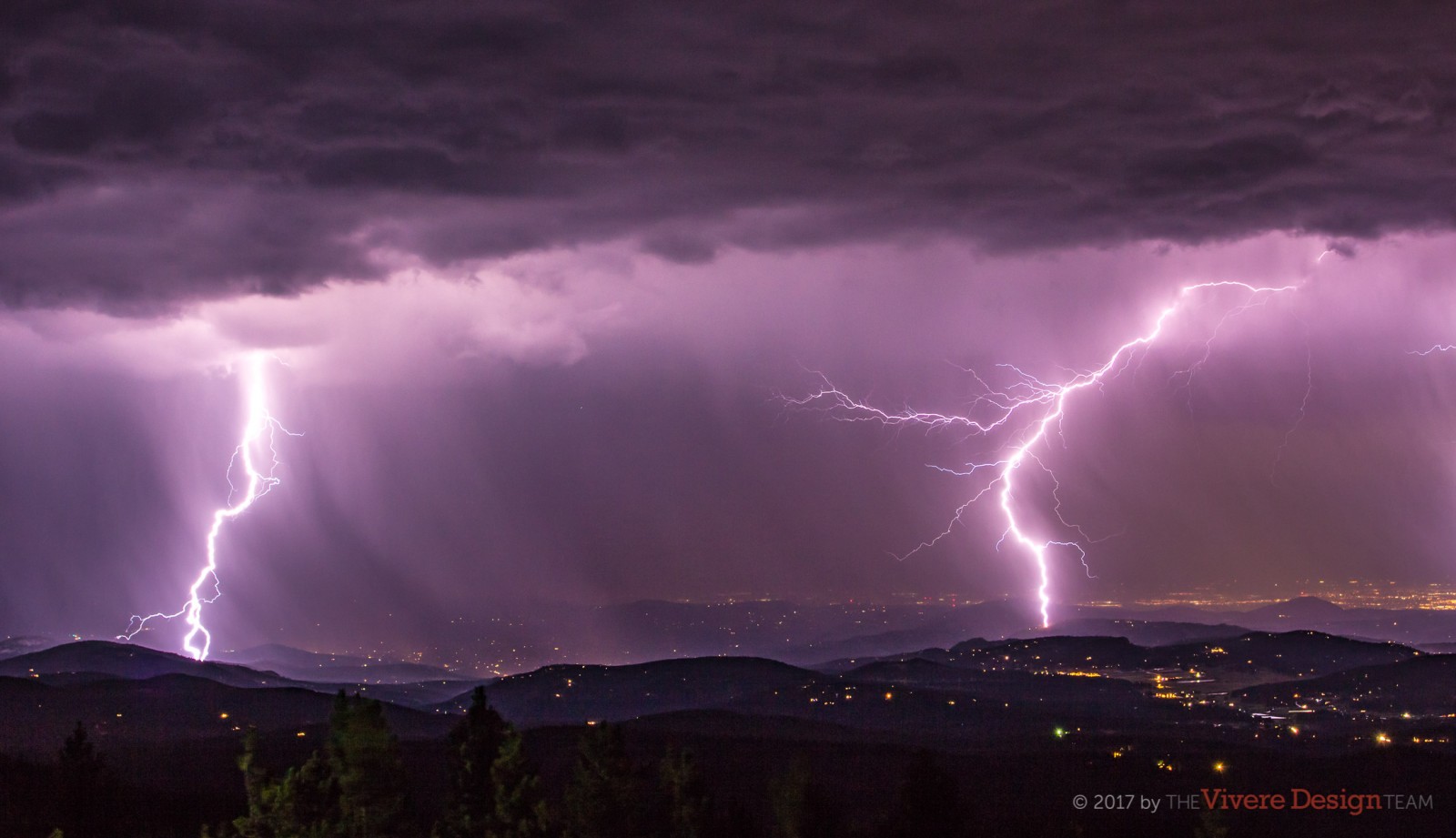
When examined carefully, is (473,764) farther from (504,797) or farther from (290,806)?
(290,806)

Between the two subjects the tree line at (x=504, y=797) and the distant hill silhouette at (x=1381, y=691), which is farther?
the distant hill silhouette at (x=1381, y=691)

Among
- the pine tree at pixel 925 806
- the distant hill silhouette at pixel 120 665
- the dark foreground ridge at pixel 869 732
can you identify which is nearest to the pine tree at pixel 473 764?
the dark foreground ridge at pixel 869 732

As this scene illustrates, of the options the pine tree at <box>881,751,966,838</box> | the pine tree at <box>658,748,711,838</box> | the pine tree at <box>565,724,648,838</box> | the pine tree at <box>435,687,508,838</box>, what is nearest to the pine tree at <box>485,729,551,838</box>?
the pine tree at <box>565,724,648,838</box>

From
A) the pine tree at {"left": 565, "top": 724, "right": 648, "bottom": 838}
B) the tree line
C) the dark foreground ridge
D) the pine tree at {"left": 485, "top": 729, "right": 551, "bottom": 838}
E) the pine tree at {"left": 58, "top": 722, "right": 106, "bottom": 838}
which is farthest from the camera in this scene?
the dark foreground ridge

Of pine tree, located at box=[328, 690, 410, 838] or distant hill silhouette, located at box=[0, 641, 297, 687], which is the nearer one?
pine tree, located at box=[328, 690, 410, 838]

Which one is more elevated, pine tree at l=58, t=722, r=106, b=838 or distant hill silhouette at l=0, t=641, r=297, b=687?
distant hill silhouette at l=0, t=641, r=297, b=687

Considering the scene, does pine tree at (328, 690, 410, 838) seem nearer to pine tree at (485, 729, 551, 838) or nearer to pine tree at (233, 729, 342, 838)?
pine tree at (233, 729, 342, 838)

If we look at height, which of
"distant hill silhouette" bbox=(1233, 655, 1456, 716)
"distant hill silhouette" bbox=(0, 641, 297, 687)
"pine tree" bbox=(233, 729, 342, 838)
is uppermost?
"distant hill silhouette" bbox=(0, 641, 297, 687)

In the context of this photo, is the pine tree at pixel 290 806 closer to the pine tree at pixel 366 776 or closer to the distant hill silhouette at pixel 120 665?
the pine tree at pixel 366 776

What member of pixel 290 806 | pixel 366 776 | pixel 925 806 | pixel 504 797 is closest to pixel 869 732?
pixel 925 806

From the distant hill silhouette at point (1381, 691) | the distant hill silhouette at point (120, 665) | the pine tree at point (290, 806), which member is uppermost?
the distant hill silhouette at point (120, 665)

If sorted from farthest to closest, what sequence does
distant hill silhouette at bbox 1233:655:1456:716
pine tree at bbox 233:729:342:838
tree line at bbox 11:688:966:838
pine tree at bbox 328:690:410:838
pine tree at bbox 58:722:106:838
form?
1. distant hill silhouette at bbox 1233:655:1456:716
2. pine tree at bbox 58:722:106:838
3. pine tree at bbox 328:690:410:838
4. tree line at bbox 11:688:966:838
5. pine tree at bbox 233:729:342:838
